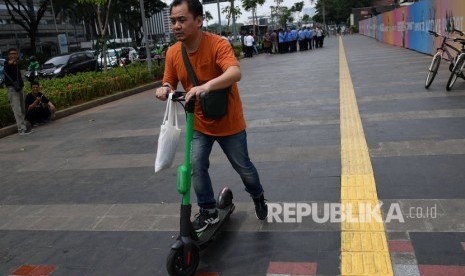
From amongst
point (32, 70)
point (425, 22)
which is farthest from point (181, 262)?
point (425, 22)

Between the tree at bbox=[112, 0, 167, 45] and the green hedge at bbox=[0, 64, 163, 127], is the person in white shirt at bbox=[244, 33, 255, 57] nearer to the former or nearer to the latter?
the green hedge at bbox=[0, 64, 163, 127]

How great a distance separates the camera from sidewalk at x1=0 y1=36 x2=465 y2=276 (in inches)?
124

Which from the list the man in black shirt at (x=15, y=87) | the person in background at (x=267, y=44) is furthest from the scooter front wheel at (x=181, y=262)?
the person in background at (x=267, y=44)

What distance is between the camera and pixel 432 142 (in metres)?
5.39

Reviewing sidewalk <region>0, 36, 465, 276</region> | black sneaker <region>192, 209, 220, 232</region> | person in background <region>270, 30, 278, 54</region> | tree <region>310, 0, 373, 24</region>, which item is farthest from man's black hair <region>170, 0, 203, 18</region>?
tree <region>310, 0, 373, 24</region>

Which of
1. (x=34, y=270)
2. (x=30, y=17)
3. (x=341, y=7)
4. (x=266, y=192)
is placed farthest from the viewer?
(x=341, y=7)

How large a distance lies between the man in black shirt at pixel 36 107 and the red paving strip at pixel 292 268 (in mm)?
7736

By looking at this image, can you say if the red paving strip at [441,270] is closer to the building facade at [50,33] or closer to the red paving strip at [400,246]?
the red paving strip at [400,246]

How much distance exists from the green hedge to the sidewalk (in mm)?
2236

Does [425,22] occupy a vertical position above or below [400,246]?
above

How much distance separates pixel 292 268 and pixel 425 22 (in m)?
16.4

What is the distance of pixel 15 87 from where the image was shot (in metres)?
8.78

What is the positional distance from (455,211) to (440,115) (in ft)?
11.8
